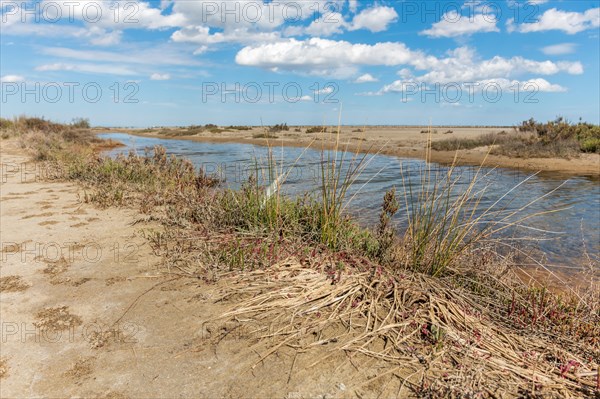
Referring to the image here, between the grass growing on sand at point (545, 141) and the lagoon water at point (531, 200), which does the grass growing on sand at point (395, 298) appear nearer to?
the lagoon water at point (531, 200)

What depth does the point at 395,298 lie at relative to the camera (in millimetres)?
3287

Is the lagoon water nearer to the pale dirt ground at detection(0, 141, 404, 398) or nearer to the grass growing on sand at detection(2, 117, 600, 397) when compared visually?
the grass growing on sand at detection(2, 117, 600, 397)

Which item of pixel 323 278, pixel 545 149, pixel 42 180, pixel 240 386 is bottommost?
pixel 240 386

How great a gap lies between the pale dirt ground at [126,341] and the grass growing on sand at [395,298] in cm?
17

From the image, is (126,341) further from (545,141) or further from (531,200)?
(545,141)

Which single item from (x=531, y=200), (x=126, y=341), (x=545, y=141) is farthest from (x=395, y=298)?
(x=545, y=141)

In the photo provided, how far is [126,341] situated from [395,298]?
7.19 ft

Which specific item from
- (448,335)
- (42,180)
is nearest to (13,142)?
(42,180)

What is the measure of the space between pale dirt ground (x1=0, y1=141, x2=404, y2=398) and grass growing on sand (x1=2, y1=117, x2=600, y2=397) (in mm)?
174

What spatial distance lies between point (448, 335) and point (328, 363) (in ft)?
3.05

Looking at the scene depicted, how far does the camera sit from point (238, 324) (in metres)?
3.08

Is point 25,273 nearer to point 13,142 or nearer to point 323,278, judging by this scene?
point 323,278

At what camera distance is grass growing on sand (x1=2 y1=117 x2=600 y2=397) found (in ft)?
8.16

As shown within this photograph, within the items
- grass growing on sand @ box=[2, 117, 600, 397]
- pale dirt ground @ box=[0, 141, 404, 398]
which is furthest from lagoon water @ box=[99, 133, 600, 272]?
pale dirt ground @ box=[0, 141, 404, 398]
